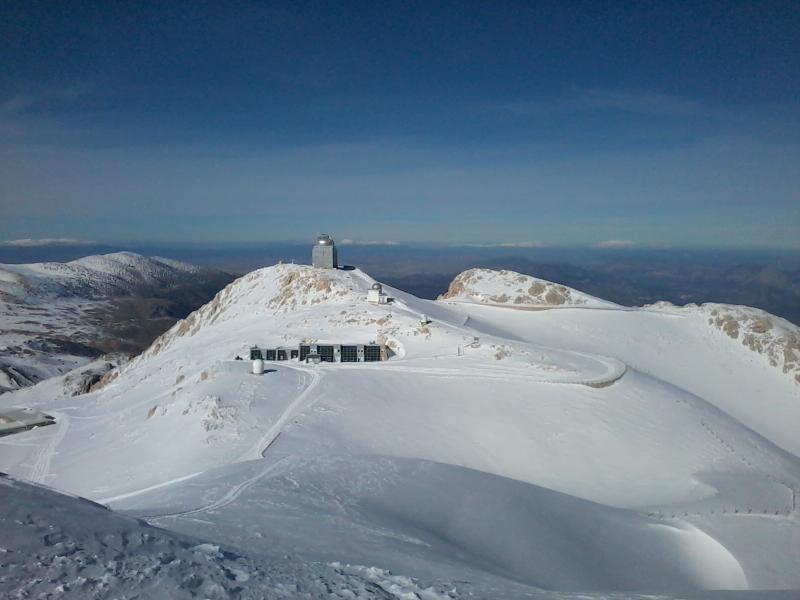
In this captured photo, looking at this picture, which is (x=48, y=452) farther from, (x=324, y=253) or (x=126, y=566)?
(x=324, y=253)

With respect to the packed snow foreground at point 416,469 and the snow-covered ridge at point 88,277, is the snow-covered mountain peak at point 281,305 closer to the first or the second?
the packed snow foreground at point 416,469

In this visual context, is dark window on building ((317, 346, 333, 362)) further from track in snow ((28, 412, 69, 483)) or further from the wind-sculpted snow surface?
the wind-sculpted snow surface

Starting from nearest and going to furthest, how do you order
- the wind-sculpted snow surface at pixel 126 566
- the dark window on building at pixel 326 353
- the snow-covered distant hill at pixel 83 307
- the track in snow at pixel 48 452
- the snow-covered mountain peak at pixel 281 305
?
the wind-sculpted snow surface at pixel 126 566
the track in snow at pixel 48 452
the dark window on building at pixel 326 353
the snow-covered mountain peak at pixel 281 305
the snow-covered distant hill at pixel 83 307

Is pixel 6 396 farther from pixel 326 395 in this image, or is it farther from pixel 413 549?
pixel 413 549

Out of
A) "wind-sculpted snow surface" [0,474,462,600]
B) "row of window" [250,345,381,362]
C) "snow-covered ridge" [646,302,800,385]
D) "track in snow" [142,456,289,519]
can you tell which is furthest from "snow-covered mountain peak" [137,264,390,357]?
"snow-covered ridge" [646,302,800,385]

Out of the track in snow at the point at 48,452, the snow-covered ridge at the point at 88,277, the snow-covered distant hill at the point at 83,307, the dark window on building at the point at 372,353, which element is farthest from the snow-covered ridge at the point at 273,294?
the snow-covered ridge at the point at 88,277

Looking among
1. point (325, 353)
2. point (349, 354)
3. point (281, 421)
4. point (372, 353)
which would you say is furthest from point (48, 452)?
point (372, 353)
